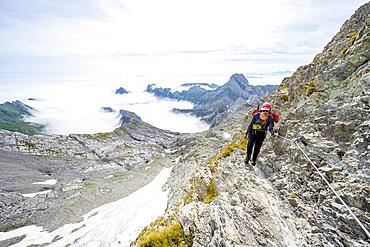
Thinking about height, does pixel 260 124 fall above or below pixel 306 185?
above

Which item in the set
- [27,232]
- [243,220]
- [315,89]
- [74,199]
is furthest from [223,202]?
[74,199]

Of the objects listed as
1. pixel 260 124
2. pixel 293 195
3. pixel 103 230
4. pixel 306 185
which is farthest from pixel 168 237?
pixel 103 230

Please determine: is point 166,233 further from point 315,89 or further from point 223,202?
point 315,89

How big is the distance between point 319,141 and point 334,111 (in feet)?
8.01

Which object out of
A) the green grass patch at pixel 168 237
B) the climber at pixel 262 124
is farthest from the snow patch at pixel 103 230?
the climber at pixel 262 124

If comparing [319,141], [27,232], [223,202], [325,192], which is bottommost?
[27,232]

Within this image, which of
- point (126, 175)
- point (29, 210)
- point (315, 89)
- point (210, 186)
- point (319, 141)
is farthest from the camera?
point (126, 175)

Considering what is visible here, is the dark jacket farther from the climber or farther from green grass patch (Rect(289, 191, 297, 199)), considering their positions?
green grass patch (Rect(289, 191, 297, 199))

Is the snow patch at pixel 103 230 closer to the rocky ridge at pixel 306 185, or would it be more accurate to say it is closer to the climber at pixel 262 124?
the rocky ridge at pixel 306 185

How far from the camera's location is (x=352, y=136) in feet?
44.4

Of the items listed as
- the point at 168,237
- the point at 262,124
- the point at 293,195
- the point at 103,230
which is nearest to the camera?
the point at 293,195

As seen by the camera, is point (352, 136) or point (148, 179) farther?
point (148, 179)

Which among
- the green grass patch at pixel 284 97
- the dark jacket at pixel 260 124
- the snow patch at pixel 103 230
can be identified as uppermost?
the green grass patch at pixel 284 97

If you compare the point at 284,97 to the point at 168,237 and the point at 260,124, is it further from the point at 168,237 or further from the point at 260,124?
the point at 168,237
